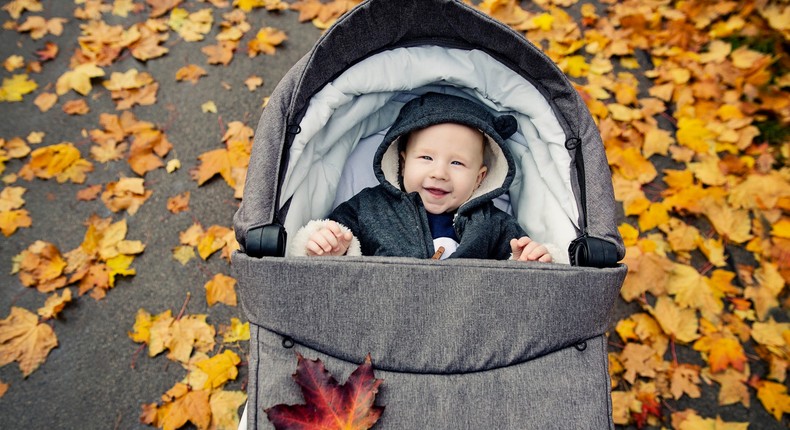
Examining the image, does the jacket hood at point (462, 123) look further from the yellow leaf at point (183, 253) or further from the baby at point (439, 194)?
the yellow leaf at point (183, 253)

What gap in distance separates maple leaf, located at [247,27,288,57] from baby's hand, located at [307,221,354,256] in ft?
5.56

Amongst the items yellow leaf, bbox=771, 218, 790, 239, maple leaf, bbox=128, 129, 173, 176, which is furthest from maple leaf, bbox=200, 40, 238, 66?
yellow leaf, bbox=771, 218, 790, 239

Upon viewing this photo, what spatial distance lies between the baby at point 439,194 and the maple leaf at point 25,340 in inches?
53.5

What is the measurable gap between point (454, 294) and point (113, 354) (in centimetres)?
164

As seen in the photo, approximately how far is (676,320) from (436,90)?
4.86 ft

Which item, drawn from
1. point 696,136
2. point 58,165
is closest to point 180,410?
point 58,165

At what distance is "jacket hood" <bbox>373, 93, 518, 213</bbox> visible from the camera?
1.94m

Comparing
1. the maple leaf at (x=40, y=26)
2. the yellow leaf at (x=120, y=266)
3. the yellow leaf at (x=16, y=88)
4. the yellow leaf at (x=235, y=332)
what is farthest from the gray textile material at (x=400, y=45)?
the maple leaf at (x=40, y=26)

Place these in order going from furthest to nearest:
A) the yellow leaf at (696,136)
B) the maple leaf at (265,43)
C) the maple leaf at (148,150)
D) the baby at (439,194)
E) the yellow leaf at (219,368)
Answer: the maple leaf at (265,43) → the yellow leaf at (696,136) → the maple leaf at (148,150) → the yellow leaf at (219,368) → the baby at (439,194)

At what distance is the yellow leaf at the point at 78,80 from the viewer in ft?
9.07

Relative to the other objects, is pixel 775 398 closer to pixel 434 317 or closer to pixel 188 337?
pixel 434 317

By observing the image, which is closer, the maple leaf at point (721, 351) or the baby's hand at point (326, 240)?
the baby's hand at point (326, 240)

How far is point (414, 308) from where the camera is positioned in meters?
1.31

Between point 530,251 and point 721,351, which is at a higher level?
point 530,251
